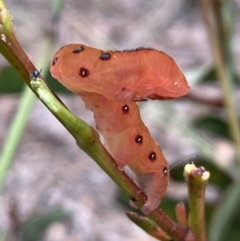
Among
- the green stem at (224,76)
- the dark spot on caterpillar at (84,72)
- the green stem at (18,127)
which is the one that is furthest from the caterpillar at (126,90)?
the green stem at (224,76)

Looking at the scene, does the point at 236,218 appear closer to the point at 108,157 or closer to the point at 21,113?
the point at 21,113


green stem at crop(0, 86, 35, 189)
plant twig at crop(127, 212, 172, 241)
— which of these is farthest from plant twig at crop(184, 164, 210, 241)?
green stem at crop(0, 86, 35, 189)

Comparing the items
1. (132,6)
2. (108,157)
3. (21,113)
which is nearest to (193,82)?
(21,113)

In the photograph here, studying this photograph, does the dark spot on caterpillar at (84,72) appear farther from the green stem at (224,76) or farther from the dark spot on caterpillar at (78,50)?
the green stem at (224,76)

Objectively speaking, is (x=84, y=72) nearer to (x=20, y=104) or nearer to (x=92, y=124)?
(x=20, y=104)

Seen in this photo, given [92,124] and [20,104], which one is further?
[92,124]

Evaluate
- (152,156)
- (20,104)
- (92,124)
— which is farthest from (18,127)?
(92,124)
